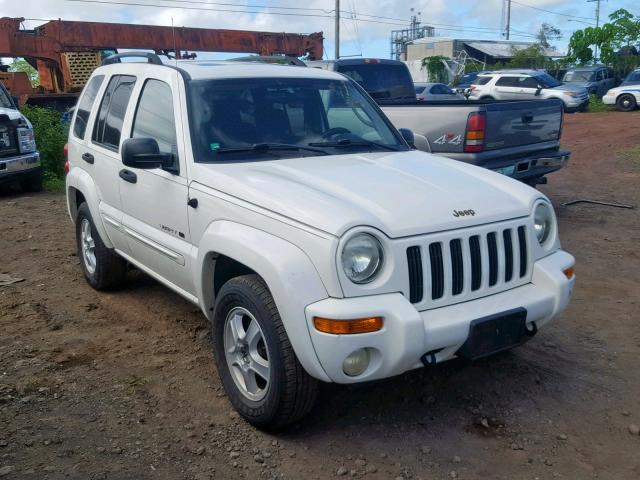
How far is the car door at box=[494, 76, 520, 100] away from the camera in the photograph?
25598 millimetres

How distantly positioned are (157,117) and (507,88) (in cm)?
2321

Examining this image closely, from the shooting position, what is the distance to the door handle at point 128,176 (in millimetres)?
4590

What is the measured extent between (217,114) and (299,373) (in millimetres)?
1779

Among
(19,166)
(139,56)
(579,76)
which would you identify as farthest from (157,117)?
(579,76)

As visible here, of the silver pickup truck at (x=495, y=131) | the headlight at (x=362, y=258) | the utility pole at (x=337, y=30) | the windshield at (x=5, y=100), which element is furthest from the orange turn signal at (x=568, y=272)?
the utility pole at (x=337, y=30)

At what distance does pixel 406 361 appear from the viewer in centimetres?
310

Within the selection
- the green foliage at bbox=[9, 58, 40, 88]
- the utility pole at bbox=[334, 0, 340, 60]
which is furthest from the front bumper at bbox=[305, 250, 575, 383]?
the utility pole at bbox=[334, 0, 340, 60]

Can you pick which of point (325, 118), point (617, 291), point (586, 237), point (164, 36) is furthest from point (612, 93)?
point (325, 118)

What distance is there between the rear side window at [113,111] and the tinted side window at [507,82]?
22649 mm

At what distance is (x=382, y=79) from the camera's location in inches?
444

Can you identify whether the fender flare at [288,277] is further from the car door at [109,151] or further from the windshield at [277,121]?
the car door at [109,151]

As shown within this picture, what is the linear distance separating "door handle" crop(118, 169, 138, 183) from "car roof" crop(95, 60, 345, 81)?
723mm

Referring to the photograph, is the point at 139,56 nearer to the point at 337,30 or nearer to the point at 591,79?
the point at 591,79

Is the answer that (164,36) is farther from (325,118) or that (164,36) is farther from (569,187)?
(325,118)
